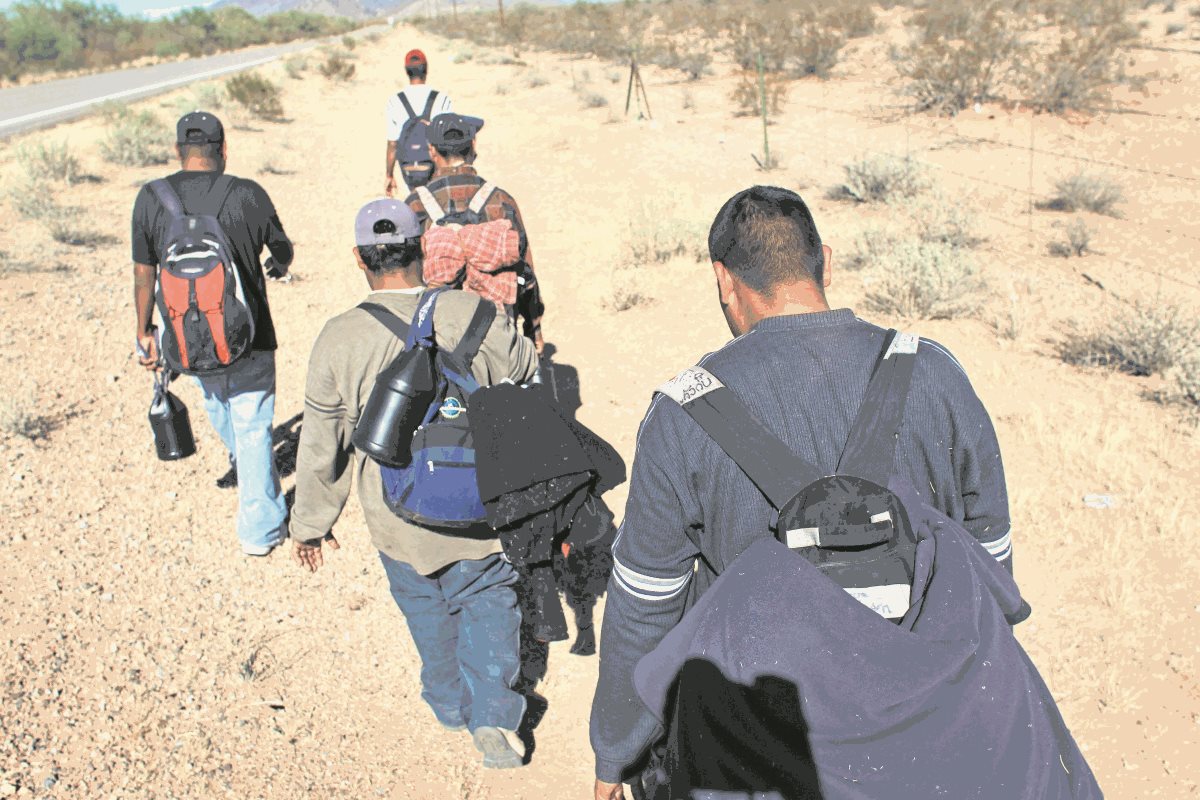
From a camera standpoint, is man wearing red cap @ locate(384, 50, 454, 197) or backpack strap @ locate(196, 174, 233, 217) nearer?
backpack strap @ locate(196, 174, 233, 217)

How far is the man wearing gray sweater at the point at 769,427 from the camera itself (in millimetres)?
1641

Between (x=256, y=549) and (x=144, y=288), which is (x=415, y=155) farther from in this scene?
(x=256, y=549)

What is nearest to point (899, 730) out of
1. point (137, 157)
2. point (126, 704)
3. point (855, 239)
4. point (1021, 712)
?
point (1021, 712)

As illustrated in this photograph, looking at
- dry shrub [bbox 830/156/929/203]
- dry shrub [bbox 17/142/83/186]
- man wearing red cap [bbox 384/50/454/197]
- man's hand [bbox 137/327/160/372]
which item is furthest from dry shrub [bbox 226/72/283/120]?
man's hand [bbox 137/327/160/372]

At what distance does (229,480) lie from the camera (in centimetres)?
518

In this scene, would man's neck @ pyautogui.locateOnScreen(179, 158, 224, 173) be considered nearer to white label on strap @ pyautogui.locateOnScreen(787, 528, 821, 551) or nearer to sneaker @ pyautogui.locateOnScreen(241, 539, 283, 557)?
sneaker @ pyautogui.locateOnScreen(241, 539, 283, 557)

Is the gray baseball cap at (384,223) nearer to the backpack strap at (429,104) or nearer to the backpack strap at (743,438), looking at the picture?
the backpack strap at (743,438)

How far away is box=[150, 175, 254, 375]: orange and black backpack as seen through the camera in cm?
366

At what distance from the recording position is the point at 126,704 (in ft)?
11.4

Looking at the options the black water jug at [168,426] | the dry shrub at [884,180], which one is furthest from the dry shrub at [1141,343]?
the black water jug at [168,426]

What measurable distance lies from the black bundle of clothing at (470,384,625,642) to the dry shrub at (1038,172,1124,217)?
348 inches

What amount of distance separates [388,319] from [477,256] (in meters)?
1.19

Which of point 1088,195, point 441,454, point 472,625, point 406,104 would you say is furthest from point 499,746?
point 1088,195

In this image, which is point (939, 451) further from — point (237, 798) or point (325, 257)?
point (325, 257)
